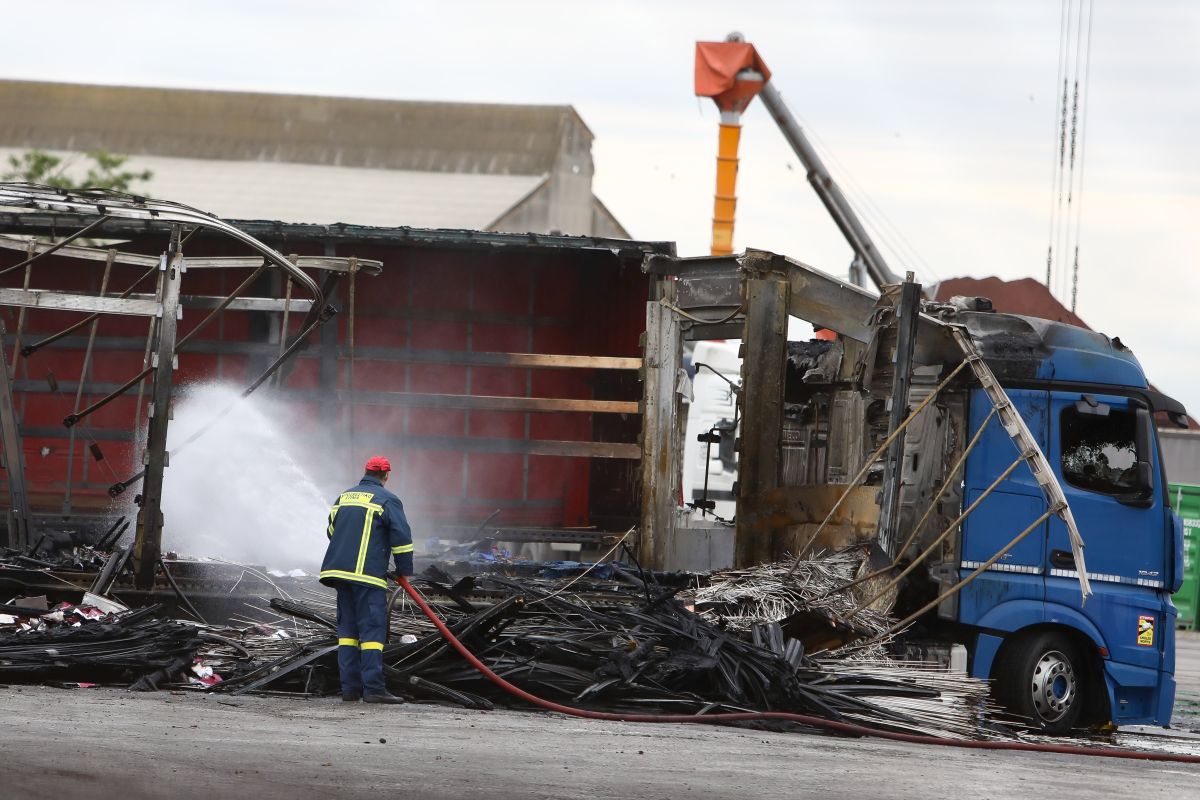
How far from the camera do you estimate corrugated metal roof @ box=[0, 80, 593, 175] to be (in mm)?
47156

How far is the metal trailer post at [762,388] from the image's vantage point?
1357 cm

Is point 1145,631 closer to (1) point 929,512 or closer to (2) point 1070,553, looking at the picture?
(2) point 1070,553

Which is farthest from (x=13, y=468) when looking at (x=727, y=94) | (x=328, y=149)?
(x=328, y=149)

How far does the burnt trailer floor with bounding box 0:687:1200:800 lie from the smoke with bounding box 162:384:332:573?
16.2 ft

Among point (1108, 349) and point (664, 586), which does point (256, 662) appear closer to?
point (664, 586)

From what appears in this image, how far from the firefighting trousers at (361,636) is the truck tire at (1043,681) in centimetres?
469

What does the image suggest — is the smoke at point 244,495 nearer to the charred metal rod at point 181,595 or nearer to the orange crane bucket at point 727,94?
the charred metal rod at point 181,595

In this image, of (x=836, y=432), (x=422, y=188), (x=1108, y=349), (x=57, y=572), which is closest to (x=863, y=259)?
(x=422, y=188)

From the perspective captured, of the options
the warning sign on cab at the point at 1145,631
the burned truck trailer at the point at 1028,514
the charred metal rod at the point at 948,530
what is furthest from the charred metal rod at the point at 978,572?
the warning sign on cab at the point at 1145,631

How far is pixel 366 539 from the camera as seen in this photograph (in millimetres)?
9875

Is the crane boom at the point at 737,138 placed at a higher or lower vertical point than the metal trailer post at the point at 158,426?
higher

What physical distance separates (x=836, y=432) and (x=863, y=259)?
849 inches

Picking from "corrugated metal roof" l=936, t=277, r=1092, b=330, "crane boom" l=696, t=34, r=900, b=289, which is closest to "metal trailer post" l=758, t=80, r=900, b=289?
"crane boom" l=696, t=34, r=900, b=289

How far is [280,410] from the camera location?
54.0 feet
